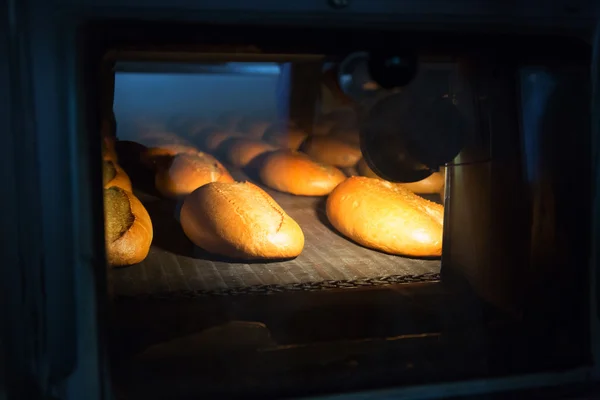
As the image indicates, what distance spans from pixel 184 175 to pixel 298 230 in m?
0.47

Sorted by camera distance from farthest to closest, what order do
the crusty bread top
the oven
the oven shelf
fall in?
the crusty bread top, the oven shelf, the oven

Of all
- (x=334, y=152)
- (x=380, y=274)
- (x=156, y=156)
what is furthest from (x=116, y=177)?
(x=380, y=274)

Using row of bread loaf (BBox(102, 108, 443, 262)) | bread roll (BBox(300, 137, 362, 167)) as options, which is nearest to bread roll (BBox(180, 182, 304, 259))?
row of bread loaf (BBox(102, 108, 443, 262))

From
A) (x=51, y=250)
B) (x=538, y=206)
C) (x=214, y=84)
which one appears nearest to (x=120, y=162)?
(x=214, y=84)

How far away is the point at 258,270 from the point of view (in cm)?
132

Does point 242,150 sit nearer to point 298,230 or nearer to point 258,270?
point 298,230

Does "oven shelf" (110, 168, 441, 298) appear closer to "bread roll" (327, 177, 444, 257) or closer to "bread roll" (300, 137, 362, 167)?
"bread roll" (327, 177, 444, 257)

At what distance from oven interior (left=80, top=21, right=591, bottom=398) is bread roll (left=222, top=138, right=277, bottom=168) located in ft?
2.06

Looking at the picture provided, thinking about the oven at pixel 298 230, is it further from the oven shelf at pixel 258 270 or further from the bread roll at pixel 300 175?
the bread roll at pixel 300 175

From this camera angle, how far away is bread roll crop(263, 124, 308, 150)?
1867mm

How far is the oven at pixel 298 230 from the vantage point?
67cm

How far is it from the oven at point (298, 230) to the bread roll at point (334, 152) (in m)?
0.34

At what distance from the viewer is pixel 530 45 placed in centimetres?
79

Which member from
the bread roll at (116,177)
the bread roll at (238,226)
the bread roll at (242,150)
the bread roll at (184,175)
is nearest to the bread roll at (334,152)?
the bread roll at (242,150)
